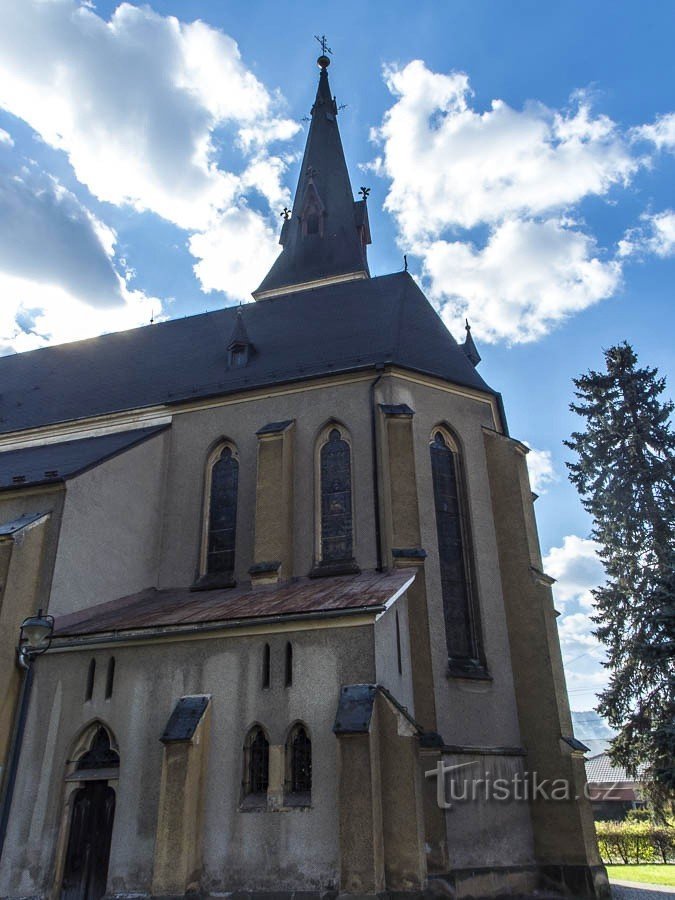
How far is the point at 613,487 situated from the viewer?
64.7 feet

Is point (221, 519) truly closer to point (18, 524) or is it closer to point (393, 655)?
point (18, 524)

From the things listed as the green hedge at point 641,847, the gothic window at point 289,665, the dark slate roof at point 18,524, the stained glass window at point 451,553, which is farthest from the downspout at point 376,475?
the green hedge at point 641,847

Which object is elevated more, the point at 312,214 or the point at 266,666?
the point at 312,214

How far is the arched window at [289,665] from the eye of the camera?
10.0 meters

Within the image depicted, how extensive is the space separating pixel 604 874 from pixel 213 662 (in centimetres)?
731

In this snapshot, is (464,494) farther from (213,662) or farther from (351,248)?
(351,248)

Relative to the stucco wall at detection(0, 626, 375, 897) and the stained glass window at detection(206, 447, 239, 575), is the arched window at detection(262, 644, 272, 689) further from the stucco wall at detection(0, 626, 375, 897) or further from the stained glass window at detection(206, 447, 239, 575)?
the stained glass window at detection(206, 447, 239, 575)

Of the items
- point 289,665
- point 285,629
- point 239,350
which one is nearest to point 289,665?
point 289,665

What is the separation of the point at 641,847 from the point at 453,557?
15.3 metres

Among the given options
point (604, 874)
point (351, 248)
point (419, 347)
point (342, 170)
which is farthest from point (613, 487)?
point (342, 170)

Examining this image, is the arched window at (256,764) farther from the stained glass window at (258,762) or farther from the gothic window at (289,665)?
the gothic window at (289,665)

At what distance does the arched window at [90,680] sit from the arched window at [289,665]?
324 cm

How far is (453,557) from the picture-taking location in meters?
14.1

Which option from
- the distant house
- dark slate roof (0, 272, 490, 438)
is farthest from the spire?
the distant house
